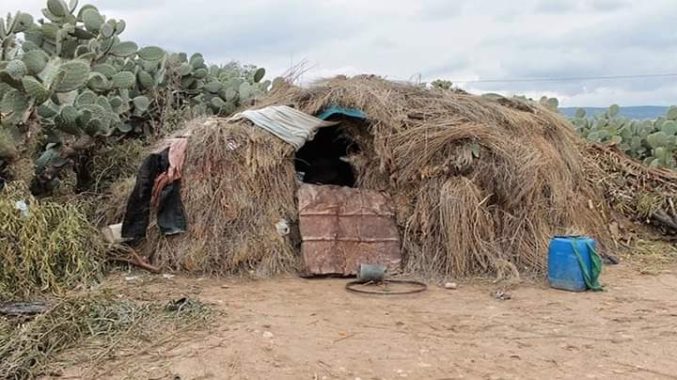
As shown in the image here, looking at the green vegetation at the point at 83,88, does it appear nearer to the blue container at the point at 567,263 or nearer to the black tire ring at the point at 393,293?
the black tire ring at the point at 393,293

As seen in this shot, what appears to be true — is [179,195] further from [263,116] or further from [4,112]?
[4,112]

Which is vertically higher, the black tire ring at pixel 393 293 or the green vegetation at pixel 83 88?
the green vegetation at pixel 83 88

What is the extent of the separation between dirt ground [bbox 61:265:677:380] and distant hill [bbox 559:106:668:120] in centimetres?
653

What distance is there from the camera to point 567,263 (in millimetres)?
5473

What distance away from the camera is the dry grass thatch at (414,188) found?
599 centimetres

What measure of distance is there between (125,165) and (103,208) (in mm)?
890

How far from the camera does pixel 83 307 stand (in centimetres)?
417

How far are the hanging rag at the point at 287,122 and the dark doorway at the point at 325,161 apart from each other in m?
0.64

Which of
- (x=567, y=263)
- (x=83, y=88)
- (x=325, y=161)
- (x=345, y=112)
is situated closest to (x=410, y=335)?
(x=567, y=263)

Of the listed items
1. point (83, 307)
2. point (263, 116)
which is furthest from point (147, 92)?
point (83, 307)

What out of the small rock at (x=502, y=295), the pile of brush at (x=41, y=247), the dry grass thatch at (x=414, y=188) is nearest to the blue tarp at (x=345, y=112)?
the dry grass thatch at (x=414, y=188)

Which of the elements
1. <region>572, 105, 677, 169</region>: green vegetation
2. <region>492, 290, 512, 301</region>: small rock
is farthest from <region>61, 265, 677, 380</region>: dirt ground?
<region>572, 105, 677, 169</region>: green vegetation

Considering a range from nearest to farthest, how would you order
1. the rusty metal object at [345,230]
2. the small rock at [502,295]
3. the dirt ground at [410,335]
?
the dirt ground at [410,335], the small rock at [502,295], the rusty metal object at [345,230]

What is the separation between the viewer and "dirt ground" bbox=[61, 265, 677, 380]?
358 centimetres
